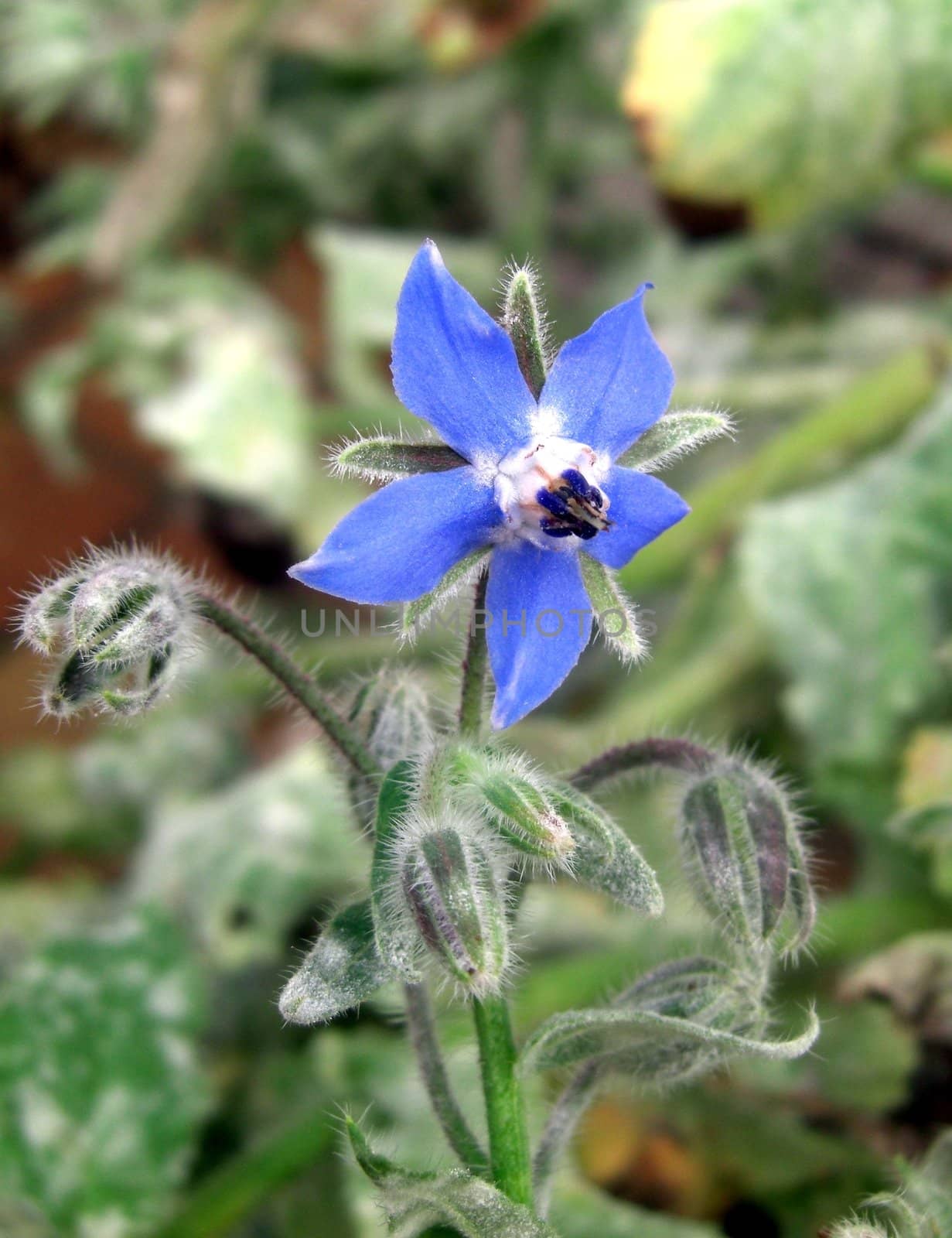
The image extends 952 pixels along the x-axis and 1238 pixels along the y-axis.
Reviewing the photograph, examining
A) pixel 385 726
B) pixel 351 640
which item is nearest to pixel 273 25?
pixel 351 640

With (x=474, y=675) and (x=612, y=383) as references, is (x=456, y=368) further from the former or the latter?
(x=474, y=675)

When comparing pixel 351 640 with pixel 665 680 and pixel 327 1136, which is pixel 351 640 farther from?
pixel 327 1136

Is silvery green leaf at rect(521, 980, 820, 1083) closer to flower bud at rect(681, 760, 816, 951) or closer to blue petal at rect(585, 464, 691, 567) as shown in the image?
flower bud at rect(681, 760, 816, 951)

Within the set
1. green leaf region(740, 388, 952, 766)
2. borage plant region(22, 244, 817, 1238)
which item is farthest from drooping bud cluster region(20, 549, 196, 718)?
green leaf region(740, 388, 952, 766)

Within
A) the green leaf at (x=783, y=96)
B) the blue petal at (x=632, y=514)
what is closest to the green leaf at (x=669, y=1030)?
the blue petal at (x=632, y=514)

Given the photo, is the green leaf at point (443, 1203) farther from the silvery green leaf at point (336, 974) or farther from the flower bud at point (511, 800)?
the flower bud at point (511, 800)

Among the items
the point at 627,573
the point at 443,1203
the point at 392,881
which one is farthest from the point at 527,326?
the point at 627,573
